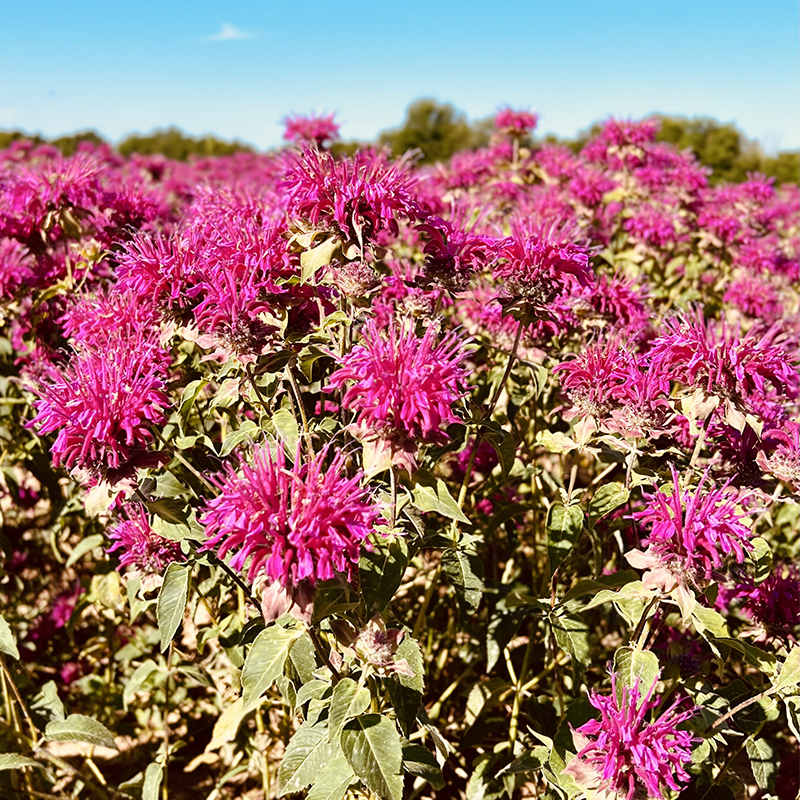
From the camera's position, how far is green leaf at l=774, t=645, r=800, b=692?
1.77 m

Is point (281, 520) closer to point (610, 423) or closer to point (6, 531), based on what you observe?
point (610, 423)

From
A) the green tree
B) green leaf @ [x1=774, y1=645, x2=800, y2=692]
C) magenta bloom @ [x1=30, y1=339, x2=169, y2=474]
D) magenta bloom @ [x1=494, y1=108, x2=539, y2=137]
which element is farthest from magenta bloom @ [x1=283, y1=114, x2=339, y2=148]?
the green tree

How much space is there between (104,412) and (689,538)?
1.42m

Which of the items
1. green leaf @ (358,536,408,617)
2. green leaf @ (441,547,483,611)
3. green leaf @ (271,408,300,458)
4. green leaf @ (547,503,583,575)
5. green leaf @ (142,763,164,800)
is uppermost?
green leaf @ (271,408,300,458)

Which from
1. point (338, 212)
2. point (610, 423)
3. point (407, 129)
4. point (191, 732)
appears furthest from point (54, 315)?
point (407, 129)

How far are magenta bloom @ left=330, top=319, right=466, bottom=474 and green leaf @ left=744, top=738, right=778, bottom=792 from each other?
140 cm

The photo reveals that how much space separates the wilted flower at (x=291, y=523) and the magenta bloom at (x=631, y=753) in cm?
68

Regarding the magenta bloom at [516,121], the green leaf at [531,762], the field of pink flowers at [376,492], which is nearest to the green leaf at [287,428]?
the field of pink flowers at [376,492]

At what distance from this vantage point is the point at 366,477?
5.10ft

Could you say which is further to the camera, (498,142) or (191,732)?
(498,142)

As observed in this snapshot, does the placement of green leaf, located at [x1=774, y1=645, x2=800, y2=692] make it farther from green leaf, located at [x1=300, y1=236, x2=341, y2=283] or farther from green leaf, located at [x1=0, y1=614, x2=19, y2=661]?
green leaf, located at [x1=0, y1=614, x2=19, y2=661]

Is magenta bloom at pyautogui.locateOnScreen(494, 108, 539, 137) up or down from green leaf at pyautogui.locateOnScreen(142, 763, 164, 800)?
up

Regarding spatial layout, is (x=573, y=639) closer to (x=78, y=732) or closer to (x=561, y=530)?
(x=561, y=530)

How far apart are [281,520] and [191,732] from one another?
2258 mm
